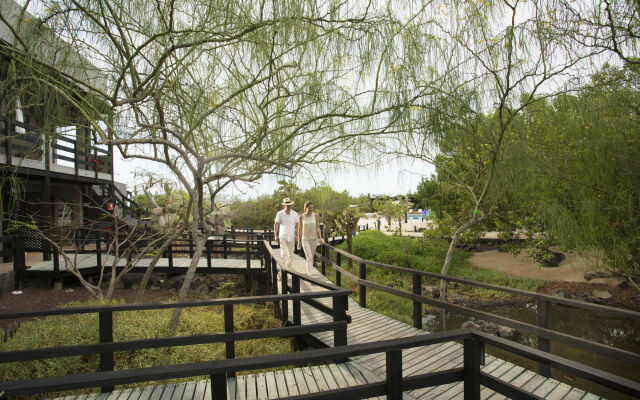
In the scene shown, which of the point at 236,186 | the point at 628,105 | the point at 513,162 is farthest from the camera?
the point at 236,186

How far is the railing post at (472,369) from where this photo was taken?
6.50 ft

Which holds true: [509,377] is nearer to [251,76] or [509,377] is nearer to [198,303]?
[198,303]

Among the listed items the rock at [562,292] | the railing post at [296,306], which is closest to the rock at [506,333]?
the rock at [562,292]

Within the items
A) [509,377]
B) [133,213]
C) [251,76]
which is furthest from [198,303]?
[133,213]

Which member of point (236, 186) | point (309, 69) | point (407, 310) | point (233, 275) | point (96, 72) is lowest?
point (407, 310)

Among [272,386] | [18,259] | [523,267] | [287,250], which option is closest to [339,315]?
[272,386]

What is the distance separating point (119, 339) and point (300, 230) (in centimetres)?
341

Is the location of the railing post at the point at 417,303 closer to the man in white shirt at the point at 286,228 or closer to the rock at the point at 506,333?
the man in white shirt at the point at 286,228

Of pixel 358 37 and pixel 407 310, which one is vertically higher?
pixel 358 37

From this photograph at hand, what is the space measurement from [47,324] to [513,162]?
21.5 feet

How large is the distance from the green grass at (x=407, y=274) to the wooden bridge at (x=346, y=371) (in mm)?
6473

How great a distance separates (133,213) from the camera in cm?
1531

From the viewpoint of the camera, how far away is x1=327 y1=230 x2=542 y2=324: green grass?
37.9 ft

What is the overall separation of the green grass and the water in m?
1.17
